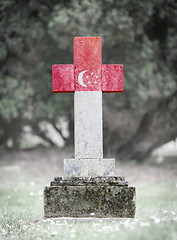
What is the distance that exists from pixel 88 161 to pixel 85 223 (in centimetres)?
91

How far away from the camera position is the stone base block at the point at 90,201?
4.62 metres

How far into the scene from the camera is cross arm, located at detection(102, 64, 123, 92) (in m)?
5.23

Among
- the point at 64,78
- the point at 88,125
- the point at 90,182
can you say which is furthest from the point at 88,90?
the point at 90,182

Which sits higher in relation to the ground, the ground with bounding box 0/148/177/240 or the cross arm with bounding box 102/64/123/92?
the cross arm with bounding box 102/64/123/92

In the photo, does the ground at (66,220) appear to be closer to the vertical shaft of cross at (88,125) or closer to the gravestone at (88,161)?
the gravestone at (88,161)

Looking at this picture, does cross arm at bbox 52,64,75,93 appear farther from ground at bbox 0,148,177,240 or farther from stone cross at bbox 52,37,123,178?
ground at bbox 0,148,177,240

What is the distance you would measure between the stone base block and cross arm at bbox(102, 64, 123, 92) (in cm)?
147

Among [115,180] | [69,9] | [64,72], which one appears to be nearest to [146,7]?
[69,9]

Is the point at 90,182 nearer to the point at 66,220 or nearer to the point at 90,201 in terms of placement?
the point at 90,201

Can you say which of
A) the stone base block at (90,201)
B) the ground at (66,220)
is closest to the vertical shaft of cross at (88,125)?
the stone base block at (90,201)

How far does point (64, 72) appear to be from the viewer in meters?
5.20

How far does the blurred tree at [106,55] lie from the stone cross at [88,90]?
4693 millimetres

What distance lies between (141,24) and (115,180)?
658cm

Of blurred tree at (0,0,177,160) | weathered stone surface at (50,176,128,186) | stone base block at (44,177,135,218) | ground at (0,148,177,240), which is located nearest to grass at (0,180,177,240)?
ground at (0,148,177,240)
